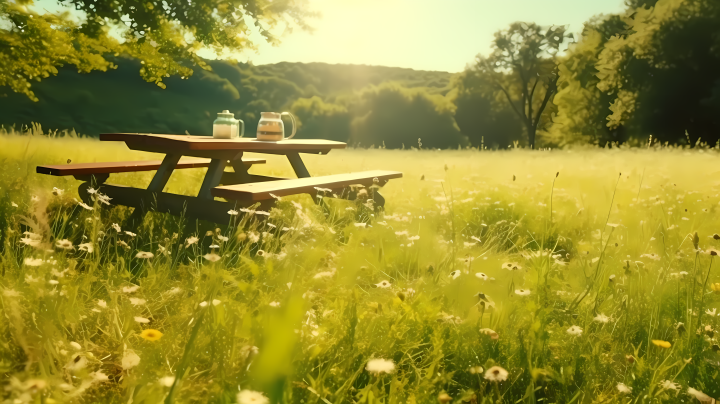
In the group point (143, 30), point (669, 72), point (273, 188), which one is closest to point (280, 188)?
point (273, 188)

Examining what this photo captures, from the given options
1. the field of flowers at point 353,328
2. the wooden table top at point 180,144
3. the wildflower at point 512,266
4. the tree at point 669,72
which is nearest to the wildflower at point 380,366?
the field of flowers at point 353,328

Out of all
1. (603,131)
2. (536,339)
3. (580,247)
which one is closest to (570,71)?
(603,131)

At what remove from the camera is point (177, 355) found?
5.30ft

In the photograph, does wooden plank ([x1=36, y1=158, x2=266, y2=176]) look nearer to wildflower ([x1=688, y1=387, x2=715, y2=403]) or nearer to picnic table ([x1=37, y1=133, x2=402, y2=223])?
picnic table ([x1=37, y1=133, x2=402, y2=223])

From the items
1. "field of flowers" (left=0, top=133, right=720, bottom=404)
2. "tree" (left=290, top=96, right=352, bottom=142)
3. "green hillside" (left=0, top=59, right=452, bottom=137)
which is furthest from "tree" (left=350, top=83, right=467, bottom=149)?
"field of flowers" (left=0, top=133, right=720, bottom=404)

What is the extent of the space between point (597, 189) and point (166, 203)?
5.28m

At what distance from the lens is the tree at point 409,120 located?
44.3 m

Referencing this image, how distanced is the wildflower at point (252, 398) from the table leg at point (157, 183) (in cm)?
303

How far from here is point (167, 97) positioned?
5197 cm

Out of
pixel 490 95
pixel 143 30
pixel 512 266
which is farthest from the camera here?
pixel 490 95

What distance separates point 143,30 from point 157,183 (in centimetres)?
541

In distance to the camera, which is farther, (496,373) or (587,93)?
(587,93)

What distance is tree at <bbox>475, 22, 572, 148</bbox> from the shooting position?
32438mm

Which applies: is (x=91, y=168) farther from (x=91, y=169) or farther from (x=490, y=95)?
(x=490, y=95)
